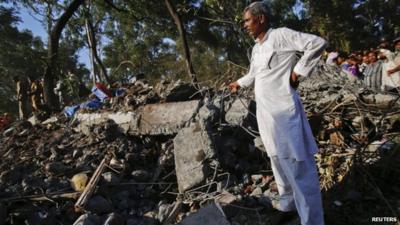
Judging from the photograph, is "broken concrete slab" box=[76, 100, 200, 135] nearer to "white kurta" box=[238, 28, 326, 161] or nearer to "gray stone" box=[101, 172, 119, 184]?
"gray stone" box=[101, 172, 119, 184]

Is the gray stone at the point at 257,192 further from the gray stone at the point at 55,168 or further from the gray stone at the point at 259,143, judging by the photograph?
the gray stone at the point at 55,168

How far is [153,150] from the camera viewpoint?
4.93 meters

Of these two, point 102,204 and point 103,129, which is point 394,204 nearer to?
point 102,204

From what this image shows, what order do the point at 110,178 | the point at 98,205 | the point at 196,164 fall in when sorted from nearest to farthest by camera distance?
the point at 98,205
the point at 196,164
the point at 110,178

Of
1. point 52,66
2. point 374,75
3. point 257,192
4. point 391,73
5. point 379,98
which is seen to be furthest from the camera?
point 52,66

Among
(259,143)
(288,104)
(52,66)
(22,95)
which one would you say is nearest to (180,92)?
(259,143)

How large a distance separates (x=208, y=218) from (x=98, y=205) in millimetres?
1283

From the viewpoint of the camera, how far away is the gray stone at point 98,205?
146 inches

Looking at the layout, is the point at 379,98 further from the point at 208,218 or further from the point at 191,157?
the point at 208,218

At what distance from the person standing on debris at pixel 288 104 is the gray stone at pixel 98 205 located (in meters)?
1.69

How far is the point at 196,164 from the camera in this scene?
403 centimetres

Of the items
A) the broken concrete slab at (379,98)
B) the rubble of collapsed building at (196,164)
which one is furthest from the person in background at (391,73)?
the rubble of collapsed building at (196,164)

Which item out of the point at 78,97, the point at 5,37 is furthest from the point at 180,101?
the point at 5,37

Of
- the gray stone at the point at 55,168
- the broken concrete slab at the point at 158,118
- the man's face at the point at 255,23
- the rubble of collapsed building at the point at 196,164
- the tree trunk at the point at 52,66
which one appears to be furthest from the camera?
Answer: the tree trunk at the point at 52,66
